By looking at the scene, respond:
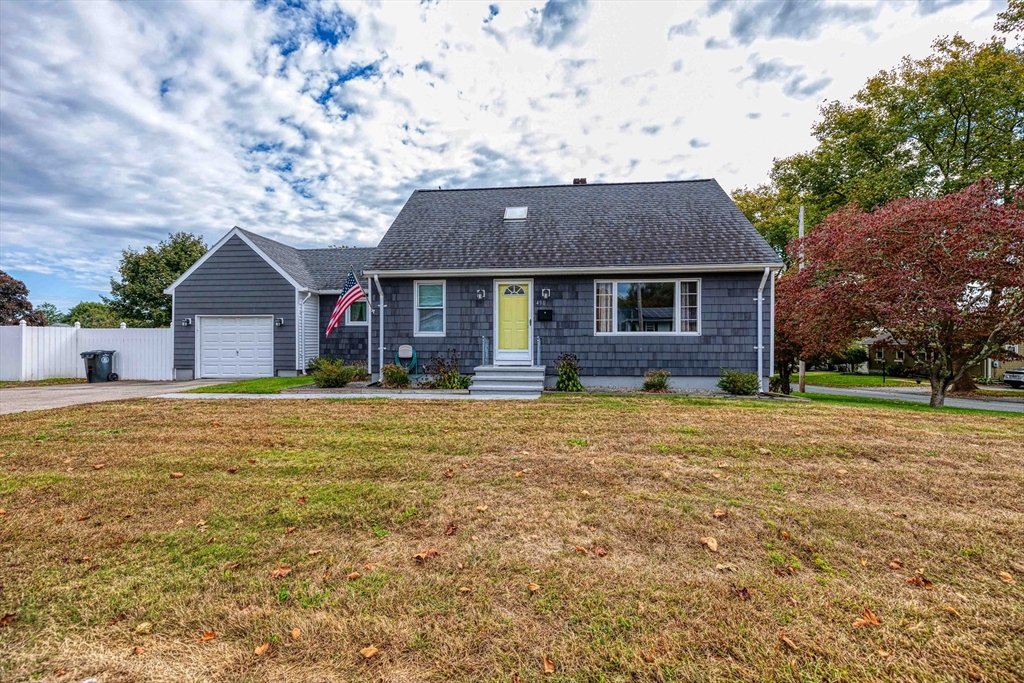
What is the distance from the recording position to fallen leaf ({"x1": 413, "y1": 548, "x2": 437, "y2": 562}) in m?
2.73

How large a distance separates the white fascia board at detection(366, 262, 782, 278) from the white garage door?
235 inches

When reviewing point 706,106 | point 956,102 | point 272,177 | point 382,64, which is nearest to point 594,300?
point 706,106

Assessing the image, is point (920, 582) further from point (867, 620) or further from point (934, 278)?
point (934, 278)

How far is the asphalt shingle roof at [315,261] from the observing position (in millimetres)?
14867

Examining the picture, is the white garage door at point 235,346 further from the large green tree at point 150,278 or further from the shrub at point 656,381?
the shrub at point 656,381

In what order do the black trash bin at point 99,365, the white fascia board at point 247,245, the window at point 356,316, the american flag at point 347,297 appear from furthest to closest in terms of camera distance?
the window at point 356,316, the white fascia board at point 247,245, the black trash bin at point 99,365, the american flag at point 347,297

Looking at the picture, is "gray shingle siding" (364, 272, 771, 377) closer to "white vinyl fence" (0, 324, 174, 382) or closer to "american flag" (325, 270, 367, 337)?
"american flag" (325, 270, 367, 337)

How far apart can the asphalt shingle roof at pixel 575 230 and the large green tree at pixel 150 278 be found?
1782 centimetres

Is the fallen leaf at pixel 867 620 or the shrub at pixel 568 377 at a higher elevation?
the shrub at pixel 568 377

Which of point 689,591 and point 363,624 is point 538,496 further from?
point 363,624

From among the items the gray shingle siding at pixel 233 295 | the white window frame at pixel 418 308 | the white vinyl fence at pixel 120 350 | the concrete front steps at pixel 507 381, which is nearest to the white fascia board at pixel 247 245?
the gray shingle siding at pixel 233 295

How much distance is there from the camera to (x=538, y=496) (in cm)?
369

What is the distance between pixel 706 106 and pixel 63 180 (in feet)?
79.1

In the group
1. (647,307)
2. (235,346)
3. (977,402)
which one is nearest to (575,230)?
(647,307)
